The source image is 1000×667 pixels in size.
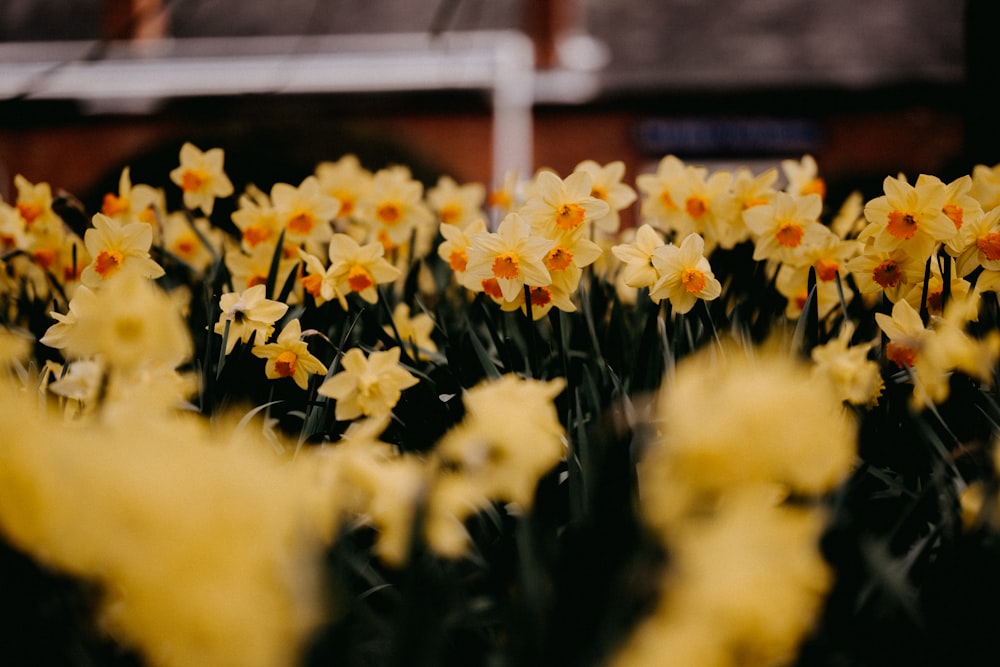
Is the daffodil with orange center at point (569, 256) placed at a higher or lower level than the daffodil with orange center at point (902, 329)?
higher

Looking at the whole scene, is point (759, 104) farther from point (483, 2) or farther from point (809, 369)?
point (809, 369)

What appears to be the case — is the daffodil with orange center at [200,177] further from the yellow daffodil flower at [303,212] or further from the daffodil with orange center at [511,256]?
the daffodil with orange center at [511,256]

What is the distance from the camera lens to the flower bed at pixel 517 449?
417 mm

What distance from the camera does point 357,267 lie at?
1255mm

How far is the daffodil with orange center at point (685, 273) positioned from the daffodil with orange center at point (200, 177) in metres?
1.01

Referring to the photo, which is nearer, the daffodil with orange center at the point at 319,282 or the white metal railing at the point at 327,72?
the daffodil with orange center at the point at 319,282

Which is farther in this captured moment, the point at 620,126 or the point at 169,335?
the point at 620,126

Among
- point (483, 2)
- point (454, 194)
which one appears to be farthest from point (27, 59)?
point (454, 194)

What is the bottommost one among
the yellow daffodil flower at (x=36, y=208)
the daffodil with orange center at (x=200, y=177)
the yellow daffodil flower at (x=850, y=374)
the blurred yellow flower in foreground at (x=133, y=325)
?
the yellow daffodil flower at (x=850, y=374)

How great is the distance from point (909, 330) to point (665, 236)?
0.69 m

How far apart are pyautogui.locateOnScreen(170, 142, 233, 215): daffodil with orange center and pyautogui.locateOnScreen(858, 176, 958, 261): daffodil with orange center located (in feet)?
4.11

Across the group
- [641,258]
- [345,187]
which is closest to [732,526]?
[641,258]

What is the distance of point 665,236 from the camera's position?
5.33 feet

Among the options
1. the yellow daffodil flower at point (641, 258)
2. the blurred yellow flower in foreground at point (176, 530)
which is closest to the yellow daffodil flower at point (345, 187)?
the yellow daffodil flower at point (641, 258)
